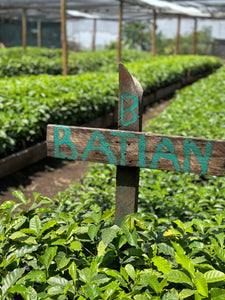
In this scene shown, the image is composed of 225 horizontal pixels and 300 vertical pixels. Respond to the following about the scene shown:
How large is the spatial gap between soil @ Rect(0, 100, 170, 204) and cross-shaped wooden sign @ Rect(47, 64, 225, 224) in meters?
2.13

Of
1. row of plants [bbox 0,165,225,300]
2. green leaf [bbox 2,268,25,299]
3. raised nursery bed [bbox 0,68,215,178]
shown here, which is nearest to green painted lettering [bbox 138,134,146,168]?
row of plants [bbox 0,165,225,300]

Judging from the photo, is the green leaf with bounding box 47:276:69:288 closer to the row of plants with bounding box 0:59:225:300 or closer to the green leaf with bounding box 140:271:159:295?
the row of plants with bounding box 0:59:225:300

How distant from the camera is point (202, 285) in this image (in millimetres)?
1445

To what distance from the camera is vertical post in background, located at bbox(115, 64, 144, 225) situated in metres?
1.84

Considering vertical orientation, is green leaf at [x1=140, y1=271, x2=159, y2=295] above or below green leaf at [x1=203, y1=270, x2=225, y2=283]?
below

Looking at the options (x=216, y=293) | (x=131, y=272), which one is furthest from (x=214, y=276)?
(x=131, y=272)

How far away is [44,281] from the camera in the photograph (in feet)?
5.24

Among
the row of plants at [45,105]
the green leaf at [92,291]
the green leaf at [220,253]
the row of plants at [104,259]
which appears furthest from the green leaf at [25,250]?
the row of plants at [45,105]

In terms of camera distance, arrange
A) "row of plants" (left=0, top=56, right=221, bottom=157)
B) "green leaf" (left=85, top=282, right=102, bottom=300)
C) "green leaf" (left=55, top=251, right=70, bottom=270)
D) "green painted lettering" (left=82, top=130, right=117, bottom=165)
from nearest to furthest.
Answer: "green leaf" (left=85, top=282, right=102, bottom=300) < "green leaf" (left=55, top=251, right=70, bottom=270) < "green painted lettering" (left=82, top=130, right=117, bottom=165) < "row of plants" (left=0, top=56, right=221, bottom=157)

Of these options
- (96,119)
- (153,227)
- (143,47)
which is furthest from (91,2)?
(143,47)

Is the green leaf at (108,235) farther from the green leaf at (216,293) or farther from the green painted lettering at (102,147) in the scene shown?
the green leaf at (216,293)

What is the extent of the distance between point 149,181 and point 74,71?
9.30 meters

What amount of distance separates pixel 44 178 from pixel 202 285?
3404 millimetres

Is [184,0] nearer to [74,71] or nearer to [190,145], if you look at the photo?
[74,71]
